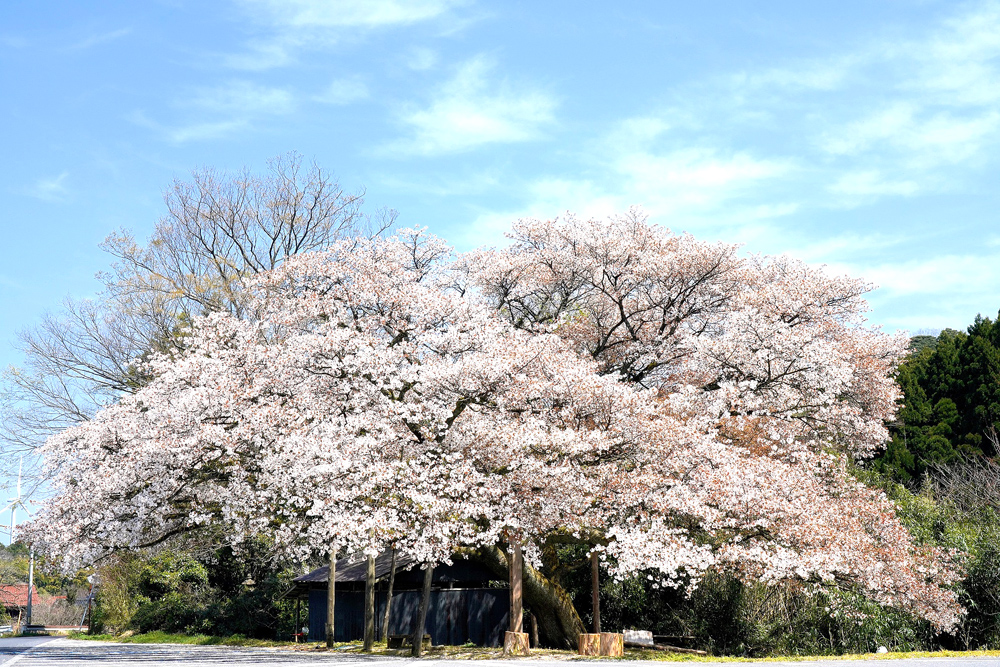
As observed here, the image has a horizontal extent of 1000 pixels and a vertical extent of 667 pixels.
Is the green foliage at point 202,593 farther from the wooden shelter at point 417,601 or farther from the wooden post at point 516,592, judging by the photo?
the wooden post at point 516,592

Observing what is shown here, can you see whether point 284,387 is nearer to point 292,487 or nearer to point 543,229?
point 292,487

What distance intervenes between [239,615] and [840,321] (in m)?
25.6

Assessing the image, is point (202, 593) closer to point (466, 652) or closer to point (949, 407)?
point (466, 652)

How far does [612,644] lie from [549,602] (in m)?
4.02

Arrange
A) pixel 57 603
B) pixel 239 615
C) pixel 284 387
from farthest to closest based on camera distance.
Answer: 1. pixel 57 603
2. pixel 239 615
3. pixel 284 387

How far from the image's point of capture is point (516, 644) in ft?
64.1

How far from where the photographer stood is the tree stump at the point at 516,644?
1942cm

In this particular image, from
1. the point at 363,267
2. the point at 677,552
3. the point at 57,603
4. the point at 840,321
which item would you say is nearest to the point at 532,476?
the point at 677,552

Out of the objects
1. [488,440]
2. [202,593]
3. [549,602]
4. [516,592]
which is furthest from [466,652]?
[202,593]

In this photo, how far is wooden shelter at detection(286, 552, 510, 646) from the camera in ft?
85.4

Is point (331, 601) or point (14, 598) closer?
point (331, 601)

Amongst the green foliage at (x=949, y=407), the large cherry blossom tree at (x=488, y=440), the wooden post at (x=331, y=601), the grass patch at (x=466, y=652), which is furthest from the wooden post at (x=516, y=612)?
the green foliage at (x=949, y=407)

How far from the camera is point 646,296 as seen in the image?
79.1 ft

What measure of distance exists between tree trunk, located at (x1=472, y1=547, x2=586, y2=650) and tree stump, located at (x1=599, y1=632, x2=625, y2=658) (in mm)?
3359
